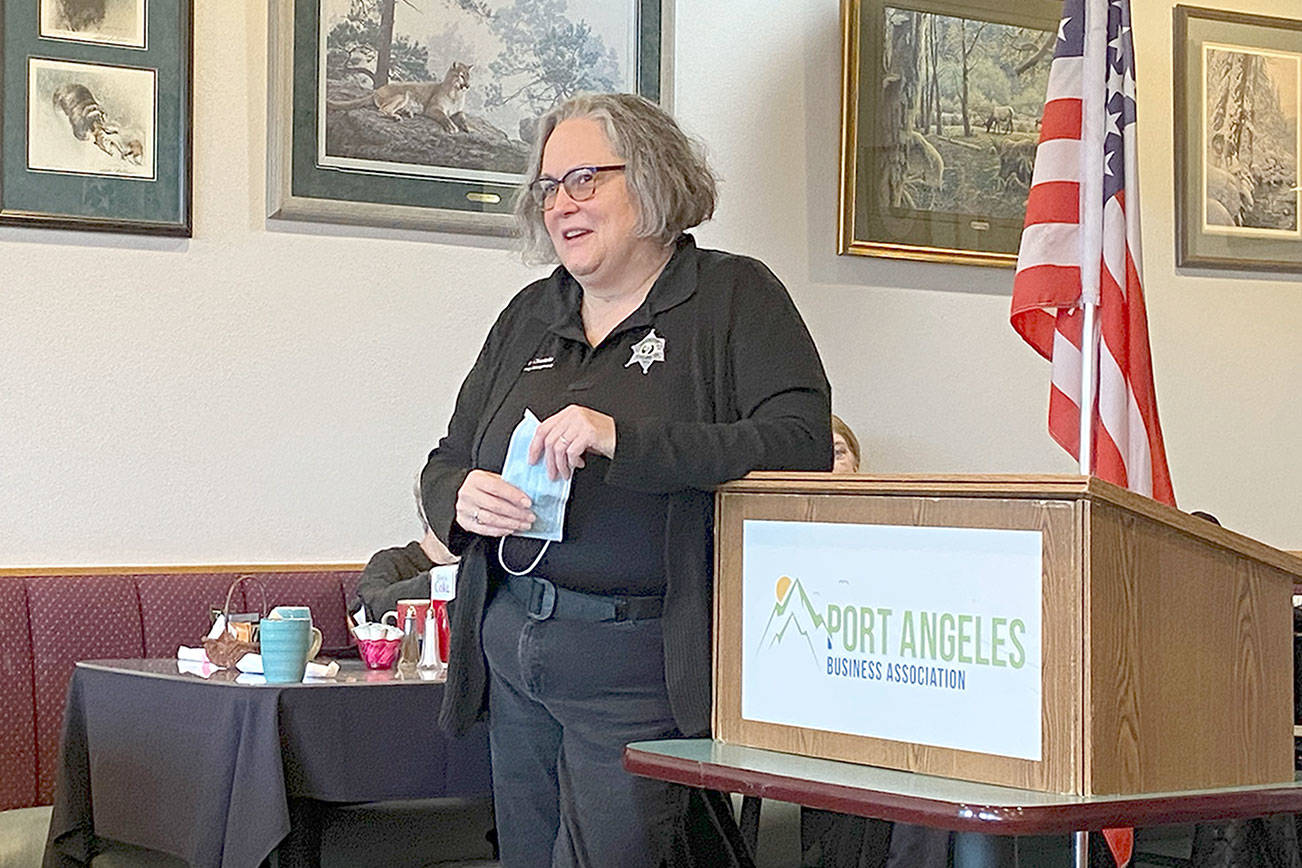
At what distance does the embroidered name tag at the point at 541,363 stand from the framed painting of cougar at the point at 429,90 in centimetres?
210

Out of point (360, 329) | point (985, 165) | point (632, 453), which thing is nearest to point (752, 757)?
point (632, 453)

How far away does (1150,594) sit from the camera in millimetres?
1623

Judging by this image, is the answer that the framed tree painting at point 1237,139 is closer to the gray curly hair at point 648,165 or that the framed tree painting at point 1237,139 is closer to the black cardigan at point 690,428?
the gray curly hair at point 648,165

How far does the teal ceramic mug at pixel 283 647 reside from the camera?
3029mm

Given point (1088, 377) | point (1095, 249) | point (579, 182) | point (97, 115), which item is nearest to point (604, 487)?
point (579, 182)

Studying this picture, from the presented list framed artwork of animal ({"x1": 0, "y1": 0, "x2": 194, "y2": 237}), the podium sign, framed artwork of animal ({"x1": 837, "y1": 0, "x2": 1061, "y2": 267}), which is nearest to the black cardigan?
the podium sign

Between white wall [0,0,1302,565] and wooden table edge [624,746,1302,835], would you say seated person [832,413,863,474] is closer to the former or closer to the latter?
white wall [0,0,1302,565]

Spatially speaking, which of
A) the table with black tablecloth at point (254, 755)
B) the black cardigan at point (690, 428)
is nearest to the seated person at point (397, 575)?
the table with black tablecloth at point (254, 755)

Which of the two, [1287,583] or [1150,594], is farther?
[1287,583]

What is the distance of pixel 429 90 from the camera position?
4.55 m

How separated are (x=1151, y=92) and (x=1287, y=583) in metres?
4.13

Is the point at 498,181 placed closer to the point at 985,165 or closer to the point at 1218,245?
the point at 985,165

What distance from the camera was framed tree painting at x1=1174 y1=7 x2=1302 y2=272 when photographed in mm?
5594

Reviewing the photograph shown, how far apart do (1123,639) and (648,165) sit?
1.09m
